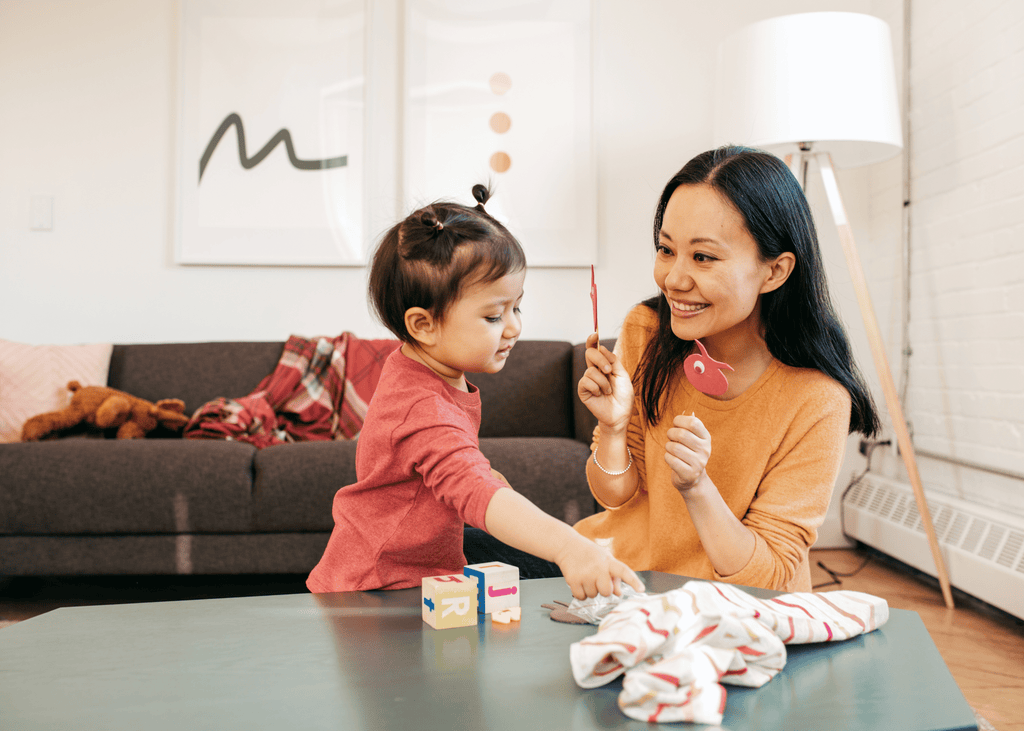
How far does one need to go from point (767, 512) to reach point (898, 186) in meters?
2.33

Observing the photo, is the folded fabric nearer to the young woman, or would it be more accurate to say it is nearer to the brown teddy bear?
the young woman

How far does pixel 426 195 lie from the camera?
3.06 m

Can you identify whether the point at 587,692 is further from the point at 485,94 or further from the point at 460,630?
the point at 485,94

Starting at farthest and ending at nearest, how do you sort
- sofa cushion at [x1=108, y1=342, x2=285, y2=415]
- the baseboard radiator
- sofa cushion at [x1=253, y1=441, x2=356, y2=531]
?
sofa cushion at [x1=108, y1=342, x2=285, y2=415]
sofa cushion at [x1=253, y1=441, x2=356, y2=531]
the baseboard radiator

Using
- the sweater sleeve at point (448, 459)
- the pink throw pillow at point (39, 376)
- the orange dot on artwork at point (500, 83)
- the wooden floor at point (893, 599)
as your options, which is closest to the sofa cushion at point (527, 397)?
the wooden floor at point (893, 599)

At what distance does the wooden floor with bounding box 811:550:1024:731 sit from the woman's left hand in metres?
1.08

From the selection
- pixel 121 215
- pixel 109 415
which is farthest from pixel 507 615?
pixel 121 215

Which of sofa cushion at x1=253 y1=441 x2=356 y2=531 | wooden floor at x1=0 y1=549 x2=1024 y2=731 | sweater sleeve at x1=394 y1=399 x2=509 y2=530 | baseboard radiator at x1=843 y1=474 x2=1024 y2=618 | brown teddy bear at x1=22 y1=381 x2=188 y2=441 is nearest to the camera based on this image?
sweater sleeve at x1=394 y1=399 x2=509 y2=530

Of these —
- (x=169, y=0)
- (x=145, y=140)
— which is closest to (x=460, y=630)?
(x=145, y=140)

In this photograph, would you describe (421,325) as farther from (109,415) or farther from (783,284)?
(109,415)

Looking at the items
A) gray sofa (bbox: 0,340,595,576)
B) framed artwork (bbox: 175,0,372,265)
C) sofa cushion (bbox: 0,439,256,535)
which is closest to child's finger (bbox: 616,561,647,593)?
gray sofa (bbox: 0,340,595,576)

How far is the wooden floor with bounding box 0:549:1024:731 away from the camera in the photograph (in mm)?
1731

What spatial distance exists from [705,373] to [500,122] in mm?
2405

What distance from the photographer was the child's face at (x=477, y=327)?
989 mm
